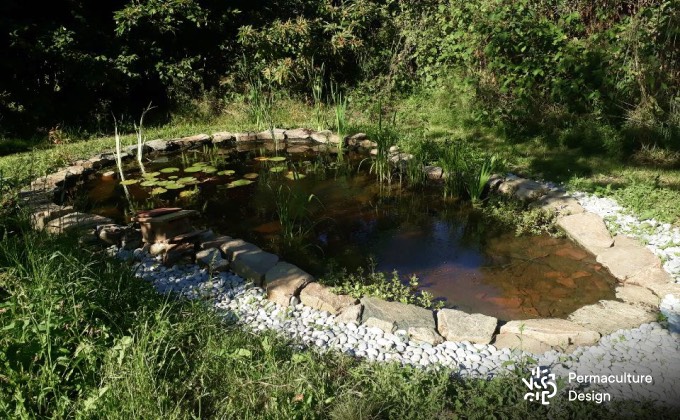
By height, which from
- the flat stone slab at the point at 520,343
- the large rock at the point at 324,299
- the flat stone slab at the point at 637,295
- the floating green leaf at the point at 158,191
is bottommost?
the flat stone slab at the point at 637,295

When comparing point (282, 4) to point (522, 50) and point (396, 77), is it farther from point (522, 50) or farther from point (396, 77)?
point (522, 50)

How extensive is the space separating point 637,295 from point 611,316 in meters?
0.36

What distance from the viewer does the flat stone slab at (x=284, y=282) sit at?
3180 millimetres

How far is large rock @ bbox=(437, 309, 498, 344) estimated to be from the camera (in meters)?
2.75

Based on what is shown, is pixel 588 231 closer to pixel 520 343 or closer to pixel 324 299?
pixel 520 343

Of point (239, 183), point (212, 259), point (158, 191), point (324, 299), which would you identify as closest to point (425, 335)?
point (324, 299)

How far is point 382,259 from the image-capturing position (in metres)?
3.90

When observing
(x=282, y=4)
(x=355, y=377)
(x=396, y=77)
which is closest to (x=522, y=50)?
(x=396, y=77)

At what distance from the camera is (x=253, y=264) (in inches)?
137

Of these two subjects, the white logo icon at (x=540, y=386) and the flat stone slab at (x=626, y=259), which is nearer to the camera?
the white logo icon at (x=540, y=386)

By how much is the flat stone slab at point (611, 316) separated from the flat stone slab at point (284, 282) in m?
1.60

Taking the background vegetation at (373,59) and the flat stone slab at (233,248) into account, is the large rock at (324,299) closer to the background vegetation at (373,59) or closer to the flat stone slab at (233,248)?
the flat stone slab at (233,248)

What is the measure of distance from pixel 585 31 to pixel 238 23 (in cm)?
573

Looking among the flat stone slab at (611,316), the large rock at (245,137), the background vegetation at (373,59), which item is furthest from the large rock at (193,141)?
the flat stone slab at (611,316)
